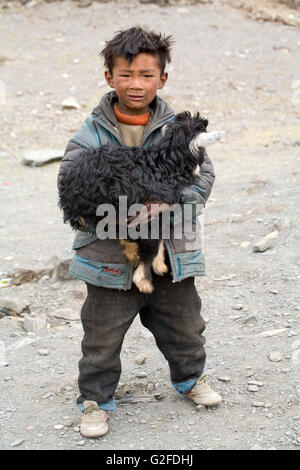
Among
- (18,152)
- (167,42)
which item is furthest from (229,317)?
(18,152)

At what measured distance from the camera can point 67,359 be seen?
11.1 ft

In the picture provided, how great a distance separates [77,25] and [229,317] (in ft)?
34.5

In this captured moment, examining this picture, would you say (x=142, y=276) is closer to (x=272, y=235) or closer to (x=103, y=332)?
(x=103, y=332)

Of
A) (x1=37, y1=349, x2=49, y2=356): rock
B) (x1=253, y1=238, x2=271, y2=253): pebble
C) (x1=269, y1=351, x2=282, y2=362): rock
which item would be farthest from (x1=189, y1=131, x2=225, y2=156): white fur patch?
(x1=253, y1=238, x2=271, y2=253): pebble

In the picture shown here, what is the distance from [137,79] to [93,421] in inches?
57.4

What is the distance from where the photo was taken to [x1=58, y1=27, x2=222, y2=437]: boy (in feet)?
7.93

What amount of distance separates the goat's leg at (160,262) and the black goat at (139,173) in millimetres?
52

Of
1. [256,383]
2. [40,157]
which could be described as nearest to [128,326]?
[256,383]

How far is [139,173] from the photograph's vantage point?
2.25 meters

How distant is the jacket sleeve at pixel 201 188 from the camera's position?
7.77 feet

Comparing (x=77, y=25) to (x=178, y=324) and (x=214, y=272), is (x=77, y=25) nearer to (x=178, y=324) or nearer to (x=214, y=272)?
(x=214, y=272)

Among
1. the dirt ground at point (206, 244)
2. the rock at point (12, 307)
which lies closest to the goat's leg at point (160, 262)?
the dirt ground at point (206, 244)

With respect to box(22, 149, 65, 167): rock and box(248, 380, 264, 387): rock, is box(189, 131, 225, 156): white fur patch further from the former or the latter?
box(22, 149, 65, 167): rock

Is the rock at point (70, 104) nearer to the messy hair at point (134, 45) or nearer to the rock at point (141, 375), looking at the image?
the rock at point (141, 375)
